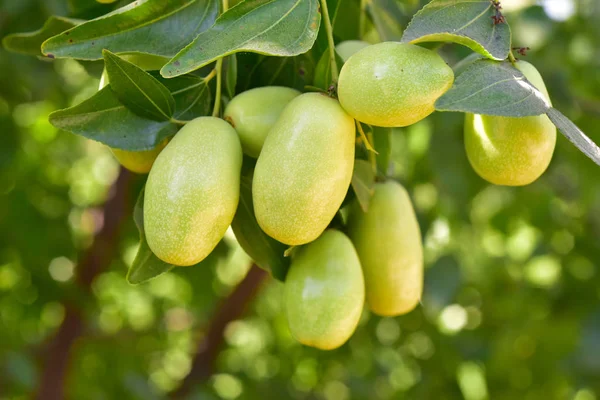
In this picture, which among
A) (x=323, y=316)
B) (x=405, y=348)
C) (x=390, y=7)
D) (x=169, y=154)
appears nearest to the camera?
(x=169, y=154)

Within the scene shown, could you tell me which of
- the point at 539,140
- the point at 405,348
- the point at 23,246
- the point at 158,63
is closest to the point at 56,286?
the point at 23,246

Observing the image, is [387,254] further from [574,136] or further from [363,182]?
[574,136]

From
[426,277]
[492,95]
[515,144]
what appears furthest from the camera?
[426,277]

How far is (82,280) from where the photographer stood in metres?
2.35

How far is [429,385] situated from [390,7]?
1396 mm

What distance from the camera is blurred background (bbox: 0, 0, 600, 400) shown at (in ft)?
6.71

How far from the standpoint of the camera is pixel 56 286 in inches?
97.0

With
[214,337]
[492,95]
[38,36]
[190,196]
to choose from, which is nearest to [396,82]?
[492,95]

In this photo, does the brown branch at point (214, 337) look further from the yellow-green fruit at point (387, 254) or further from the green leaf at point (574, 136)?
the green leaf at point (574, 136)

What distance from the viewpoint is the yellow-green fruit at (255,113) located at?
0.79 metres

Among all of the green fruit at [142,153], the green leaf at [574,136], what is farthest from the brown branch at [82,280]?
the green leaf at [574,136]

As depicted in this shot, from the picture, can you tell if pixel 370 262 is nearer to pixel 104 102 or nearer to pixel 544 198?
pixel 104 102

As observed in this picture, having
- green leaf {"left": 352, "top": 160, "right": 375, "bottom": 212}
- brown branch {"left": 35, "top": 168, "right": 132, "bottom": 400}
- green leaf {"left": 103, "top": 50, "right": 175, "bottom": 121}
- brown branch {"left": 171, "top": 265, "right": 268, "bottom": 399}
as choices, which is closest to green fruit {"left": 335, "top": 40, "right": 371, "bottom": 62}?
green leaf {"left": 352, "top": 160, "right": 375, "bottom": 212}

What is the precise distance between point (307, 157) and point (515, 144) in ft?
0.79
